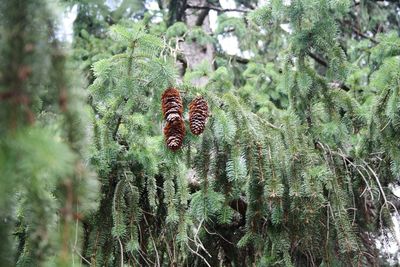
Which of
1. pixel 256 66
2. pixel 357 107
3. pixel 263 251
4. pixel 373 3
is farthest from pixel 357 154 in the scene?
pixel 373 3

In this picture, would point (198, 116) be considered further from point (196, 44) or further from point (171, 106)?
point (196, 44)

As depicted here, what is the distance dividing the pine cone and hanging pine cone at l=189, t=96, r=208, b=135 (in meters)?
0.10

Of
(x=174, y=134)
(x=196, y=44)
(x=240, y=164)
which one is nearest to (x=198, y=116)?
(x=174, y=134)

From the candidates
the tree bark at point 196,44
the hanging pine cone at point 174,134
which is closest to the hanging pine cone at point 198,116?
the hanging pine cone at point 174,134

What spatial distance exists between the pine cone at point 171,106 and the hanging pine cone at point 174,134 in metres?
0.03

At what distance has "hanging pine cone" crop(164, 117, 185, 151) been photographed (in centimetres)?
232

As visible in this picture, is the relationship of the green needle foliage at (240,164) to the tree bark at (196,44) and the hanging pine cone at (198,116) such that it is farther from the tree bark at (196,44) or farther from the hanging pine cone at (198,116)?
the tree bark at (196,44)

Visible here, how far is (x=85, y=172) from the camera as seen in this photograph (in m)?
1.00

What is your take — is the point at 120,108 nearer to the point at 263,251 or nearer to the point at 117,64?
the point at 117,64

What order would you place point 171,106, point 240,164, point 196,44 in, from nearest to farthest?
point 171,106
point 240,164
point 196,44

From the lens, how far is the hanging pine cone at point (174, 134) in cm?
232

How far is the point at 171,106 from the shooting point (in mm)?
2307

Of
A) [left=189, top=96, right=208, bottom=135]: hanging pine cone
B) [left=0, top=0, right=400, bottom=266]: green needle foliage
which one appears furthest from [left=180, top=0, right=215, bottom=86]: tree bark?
[left=189, top=96, right=208, bottom=135]: hanging pine cone

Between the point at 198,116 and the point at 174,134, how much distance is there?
15 centimetres
